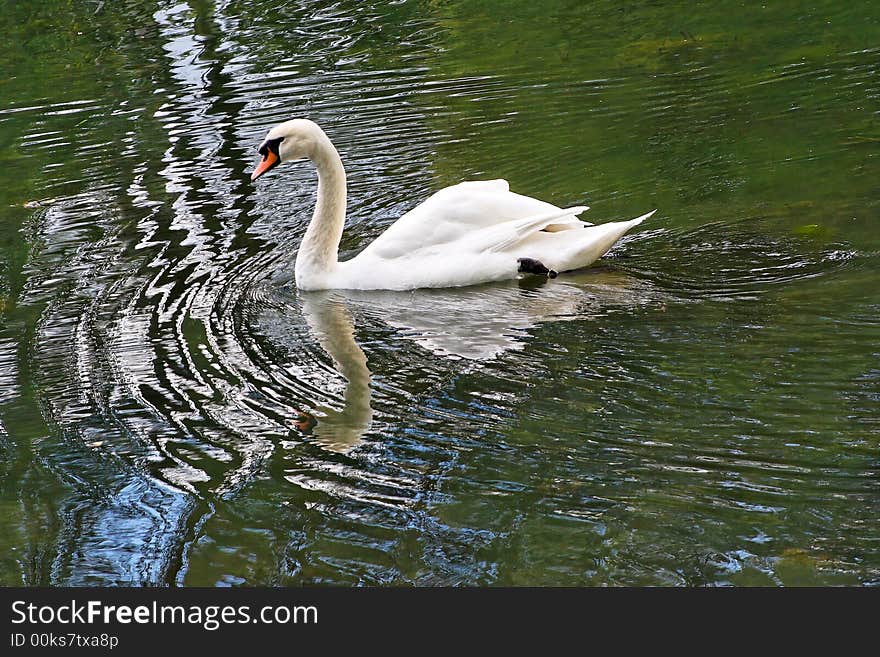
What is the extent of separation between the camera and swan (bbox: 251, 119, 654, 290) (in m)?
7.87

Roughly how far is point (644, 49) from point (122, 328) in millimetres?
7700

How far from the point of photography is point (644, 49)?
13438 mm

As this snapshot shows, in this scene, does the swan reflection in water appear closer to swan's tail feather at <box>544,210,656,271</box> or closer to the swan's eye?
swan's tail feather at <box>544,210,656,271</box>

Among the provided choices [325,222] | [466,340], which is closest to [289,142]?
[325,222]

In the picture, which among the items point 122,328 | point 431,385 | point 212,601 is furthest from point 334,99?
point 212,601

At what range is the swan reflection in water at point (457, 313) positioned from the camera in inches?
264

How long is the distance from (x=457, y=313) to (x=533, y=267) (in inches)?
27.6

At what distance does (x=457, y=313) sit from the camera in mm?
7457

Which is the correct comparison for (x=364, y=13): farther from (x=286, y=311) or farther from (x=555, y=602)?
(x=555, y=602)

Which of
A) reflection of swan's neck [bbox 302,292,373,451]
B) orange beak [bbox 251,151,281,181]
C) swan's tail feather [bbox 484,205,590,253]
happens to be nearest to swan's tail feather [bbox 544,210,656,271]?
swan's tail feather [bbox 484,205,590,253]

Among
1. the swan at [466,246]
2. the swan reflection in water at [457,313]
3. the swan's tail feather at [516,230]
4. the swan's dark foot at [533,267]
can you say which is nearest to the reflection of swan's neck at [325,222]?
the swan at [466,246]

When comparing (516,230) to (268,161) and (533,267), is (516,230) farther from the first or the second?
(268,161)

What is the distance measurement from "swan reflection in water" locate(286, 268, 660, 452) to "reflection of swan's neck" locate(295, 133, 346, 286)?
0.18 meters

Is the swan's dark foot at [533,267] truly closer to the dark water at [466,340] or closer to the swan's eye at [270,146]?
the dark water at [466,340]
